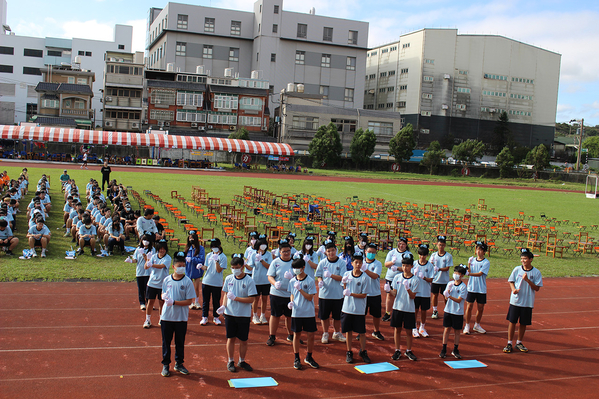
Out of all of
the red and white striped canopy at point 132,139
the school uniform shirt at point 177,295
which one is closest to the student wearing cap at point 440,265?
the school uniform shirt at point 177,295

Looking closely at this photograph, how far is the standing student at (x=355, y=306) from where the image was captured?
8.62m

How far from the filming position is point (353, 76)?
9194 cm

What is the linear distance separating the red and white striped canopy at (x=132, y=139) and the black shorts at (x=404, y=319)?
168 feet

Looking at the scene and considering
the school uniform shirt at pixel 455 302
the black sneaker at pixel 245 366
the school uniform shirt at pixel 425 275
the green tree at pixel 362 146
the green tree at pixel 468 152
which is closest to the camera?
the black sneaker at pixel 245 366

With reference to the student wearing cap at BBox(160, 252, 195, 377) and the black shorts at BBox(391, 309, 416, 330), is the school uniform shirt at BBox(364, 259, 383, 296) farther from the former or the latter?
the student wearing cap at BBox(160, 252, 195, 377)

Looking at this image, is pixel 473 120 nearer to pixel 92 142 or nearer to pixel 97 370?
pixel 92 142

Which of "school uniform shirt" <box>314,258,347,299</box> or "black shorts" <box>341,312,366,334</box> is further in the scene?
"school uniform shirt" <box>314,258,347,299</box>

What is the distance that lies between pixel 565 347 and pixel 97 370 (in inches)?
361

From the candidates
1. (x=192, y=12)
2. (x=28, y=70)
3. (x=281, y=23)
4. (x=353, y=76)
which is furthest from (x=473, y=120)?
(x=28, y=70)

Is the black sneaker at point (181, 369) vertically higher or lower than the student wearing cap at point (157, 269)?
lower

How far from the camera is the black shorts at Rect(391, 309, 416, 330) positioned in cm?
873

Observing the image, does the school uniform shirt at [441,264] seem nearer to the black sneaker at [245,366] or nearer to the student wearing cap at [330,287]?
the student wearing cap at [330,287]

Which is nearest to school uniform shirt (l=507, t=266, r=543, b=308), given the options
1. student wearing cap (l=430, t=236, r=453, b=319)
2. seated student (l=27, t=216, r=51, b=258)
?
student wearing cap (l=430, t=236, r=453, b=319)

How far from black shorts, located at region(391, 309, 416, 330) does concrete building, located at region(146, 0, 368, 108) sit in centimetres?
7946
